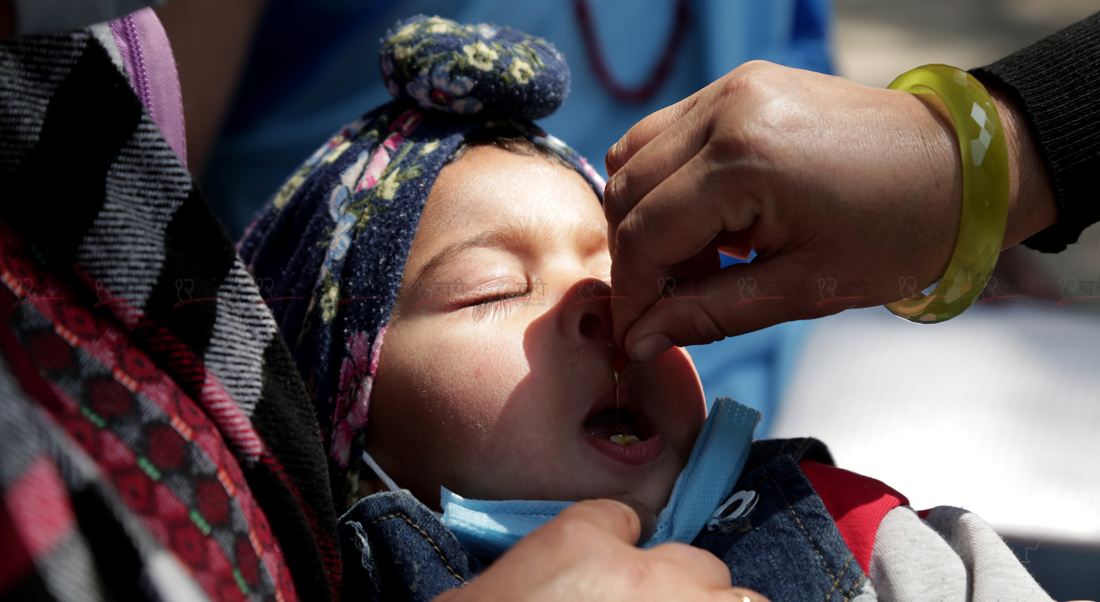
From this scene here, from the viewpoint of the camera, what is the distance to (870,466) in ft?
5.03

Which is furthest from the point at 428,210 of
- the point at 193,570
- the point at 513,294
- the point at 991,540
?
the point at 991,540

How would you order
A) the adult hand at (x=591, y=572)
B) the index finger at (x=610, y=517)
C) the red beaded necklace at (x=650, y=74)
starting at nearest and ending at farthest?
the adult hand at (x=591, y=572)
the index finger at (x=610, y=517)
the red beaded necklace at (x=650, y=74)

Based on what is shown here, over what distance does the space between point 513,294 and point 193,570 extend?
0.58 meters

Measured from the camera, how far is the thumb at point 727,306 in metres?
0.79

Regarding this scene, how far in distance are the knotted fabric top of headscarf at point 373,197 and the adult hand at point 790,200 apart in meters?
0.40

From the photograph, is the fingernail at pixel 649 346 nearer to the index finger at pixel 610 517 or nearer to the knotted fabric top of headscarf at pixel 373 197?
the index finger at pixel 610 517

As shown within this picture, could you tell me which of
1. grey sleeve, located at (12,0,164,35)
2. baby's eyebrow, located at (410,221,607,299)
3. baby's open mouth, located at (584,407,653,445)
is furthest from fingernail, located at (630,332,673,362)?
grey sleeve, located at (12,0,164,35)

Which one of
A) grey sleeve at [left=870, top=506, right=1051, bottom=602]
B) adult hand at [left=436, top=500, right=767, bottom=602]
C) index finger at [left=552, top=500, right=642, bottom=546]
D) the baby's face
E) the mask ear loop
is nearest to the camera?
adult hand at [left=436, top=500, right=767, bottom=602]

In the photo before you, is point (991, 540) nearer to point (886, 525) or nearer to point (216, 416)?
point (886, 525)

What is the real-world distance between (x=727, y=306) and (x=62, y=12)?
632 millimetres

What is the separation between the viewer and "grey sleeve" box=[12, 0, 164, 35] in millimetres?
434

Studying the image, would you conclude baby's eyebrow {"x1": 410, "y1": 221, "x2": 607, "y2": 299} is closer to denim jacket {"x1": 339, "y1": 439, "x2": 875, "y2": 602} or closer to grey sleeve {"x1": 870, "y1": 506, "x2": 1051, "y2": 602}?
denim jacket {"x1": 339, "y1": 439, "x2": 875, "y2": 602}

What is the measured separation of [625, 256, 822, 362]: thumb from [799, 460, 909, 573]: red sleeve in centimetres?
26

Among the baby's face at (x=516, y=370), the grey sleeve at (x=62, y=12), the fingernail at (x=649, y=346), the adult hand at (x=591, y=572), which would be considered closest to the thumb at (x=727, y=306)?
the fingernail at (x=649, y=346)
